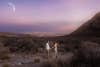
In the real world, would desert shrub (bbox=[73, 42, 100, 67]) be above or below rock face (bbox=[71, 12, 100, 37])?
below

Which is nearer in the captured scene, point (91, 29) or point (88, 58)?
point (88, 58)

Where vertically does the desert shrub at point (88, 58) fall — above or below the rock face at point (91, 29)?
below

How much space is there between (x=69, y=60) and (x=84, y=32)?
24271mm

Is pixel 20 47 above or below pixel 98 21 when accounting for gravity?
below

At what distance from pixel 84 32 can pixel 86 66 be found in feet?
85.4

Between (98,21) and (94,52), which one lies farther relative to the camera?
(98,21)

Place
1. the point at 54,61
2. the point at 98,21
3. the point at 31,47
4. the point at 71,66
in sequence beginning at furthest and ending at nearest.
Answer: the point at 31,47
the point at 98,21
the point at 54,61
the point at 71,66

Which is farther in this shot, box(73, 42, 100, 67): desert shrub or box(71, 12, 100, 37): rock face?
box(71, 12, 100, 37): rock face

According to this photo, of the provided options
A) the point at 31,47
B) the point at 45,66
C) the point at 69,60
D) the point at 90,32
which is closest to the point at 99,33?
the point at 90,32

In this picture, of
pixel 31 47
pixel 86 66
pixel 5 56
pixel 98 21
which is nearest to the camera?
pixel 86 66

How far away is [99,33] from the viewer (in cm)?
4062

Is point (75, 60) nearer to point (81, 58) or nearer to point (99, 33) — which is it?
point (81, 58)

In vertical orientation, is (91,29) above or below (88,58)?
above

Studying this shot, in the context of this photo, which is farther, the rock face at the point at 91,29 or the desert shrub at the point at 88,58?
the rock face at the point at 91,29
